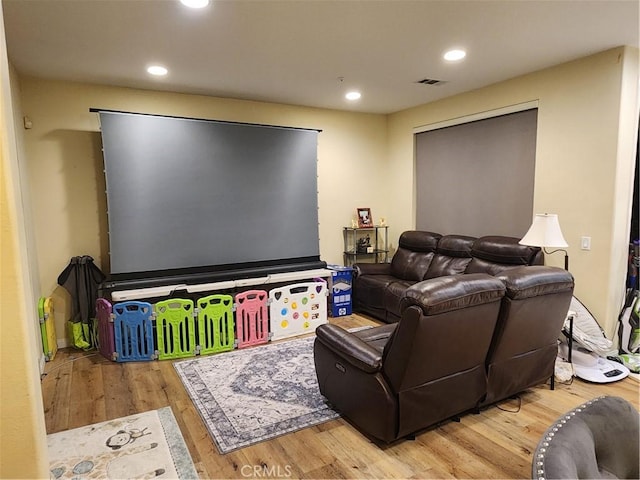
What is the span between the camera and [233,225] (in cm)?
459

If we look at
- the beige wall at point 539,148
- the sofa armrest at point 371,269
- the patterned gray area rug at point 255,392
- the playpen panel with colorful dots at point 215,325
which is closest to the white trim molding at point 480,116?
the beige wall at point 539,148

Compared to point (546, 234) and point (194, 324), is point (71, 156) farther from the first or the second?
point (546, 234)

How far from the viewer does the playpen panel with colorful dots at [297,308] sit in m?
4.28

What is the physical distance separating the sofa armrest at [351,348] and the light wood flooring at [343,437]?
0.51 m

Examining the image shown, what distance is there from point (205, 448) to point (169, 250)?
7.64 ft

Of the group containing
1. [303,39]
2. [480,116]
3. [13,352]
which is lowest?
[13,352]

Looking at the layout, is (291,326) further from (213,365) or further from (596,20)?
(596,20)

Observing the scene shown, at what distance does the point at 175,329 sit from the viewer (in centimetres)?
382

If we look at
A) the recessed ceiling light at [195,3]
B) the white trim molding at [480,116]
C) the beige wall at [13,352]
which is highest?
the recessed ceiling light at [195,3]

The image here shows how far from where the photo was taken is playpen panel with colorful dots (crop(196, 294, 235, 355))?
154 inches

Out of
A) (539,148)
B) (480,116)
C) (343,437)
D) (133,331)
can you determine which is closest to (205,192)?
(133,331)

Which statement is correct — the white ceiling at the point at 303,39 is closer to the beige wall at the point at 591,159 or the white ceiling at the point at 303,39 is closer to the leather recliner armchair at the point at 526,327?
the beige wall at the point at 591,159

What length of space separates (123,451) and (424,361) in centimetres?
186

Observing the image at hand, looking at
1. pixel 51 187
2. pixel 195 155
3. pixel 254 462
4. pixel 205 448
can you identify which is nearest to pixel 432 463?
pixel 254 462
